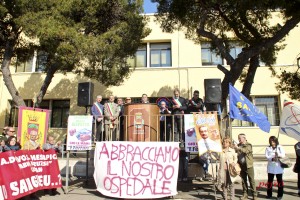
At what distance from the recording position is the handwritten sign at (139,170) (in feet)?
23.8

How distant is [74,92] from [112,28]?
7.51 metres

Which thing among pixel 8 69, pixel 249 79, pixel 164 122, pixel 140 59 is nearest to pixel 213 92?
pixel 164 122

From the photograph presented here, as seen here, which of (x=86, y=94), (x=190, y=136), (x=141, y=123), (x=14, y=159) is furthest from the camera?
(x=86, y=94)

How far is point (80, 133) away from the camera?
27.1 ft

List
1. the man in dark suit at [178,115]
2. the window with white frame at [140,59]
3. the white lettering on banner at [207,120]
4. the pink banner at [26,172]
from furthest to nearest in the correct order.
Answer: the window with white frame at [140,59] < the man in dark suit at [178,115] < the white lettering on banner at [207,120] < the pink banner at [26,172]

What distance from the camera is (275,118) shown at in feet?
56.3

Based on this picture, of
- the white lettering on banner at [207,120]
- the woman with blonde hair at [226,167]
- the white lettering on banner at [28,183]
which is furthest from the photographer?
the white lettering on banner at [207,120]

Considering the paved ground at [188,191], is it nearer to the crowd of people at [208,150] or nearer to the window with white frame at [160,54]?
the crowd of people at [208,150]

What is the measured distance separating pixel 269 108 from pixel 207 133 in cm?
1149

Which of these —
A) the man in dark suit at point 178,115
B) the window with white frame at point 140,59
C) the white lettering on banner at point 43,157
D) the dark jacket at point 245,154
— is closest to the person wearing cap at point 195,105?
the man in dark suit at point 178,115

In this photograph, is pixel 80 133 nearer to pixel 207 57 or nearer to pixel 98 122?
pixel 98 122

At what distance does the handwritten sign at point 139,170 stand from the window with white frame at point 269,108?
11.0 meters

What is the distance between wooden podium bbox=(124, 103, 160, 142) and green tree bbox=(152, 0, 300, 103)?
12.5ft

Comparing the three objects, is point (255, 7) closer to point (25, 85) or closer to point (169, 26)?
point (169, 26)
